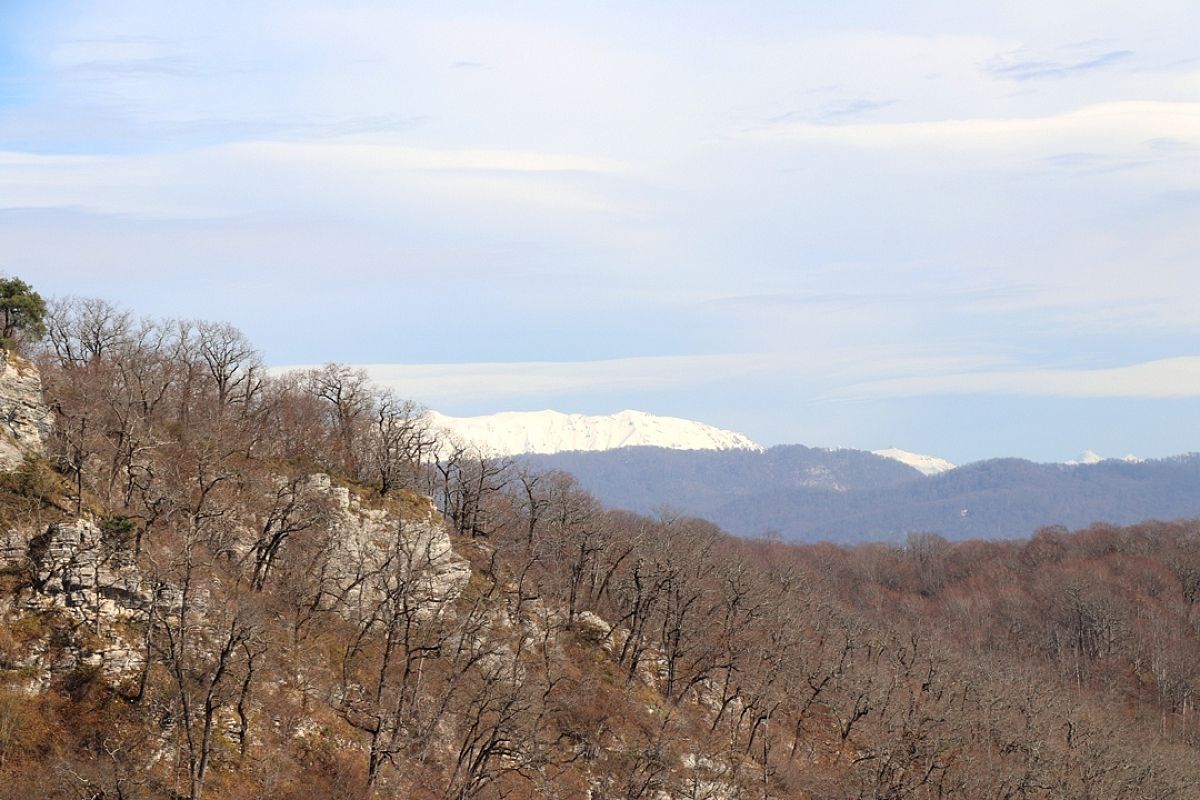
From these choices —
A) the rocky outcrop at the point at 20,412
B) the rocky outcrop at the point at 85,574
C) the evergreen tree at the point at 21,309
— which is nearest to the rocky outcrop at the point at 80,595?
the rocky outcrop at the point at 85,574

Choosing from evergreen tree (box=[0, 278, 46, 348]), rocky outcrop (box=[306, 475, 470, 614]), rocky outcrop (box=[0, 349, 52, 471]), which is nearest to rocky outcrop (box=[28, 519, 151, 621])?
rocky outcrop (box=[0, 349, 52, 471])

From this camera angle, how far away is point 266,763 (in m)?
58.9

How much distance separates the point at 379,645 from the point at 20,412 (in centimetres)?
2867

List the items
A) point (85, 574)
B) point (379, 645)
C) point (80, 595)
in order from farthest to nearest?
point (379, 645) < point (85, 574) < point (80, 595)

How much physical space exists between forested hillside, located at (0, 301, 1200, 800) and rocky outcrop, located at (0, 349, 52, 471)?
0.73ft

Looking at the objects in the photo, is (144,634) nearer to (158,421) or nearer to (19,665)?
(19,665)

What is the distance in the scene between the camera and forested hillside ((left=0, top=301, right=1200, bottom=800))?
5719 centimetres

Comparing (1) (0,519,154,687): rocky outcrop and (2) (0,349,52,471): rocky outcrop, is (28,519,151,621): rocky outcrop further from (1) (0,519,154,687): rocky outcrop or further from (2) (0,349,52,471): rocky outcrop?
(2) (0,349,52,471): rocky outcrop

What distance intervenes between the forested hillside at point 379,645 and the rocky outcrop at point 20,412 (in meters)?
0.22

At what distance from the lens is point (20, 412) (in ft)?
221

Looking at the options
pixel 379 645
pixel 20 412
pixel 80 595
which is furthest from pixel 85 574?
pixel 379 645

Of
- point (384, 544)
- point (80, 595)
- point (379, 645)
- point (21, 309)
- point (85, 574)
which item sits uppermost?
point (21, 309)

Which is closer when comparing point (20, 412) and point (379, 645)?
point (20, 412)

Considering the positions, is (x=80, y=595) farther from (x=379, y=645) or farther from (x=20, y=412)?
(x=379, y=645)
